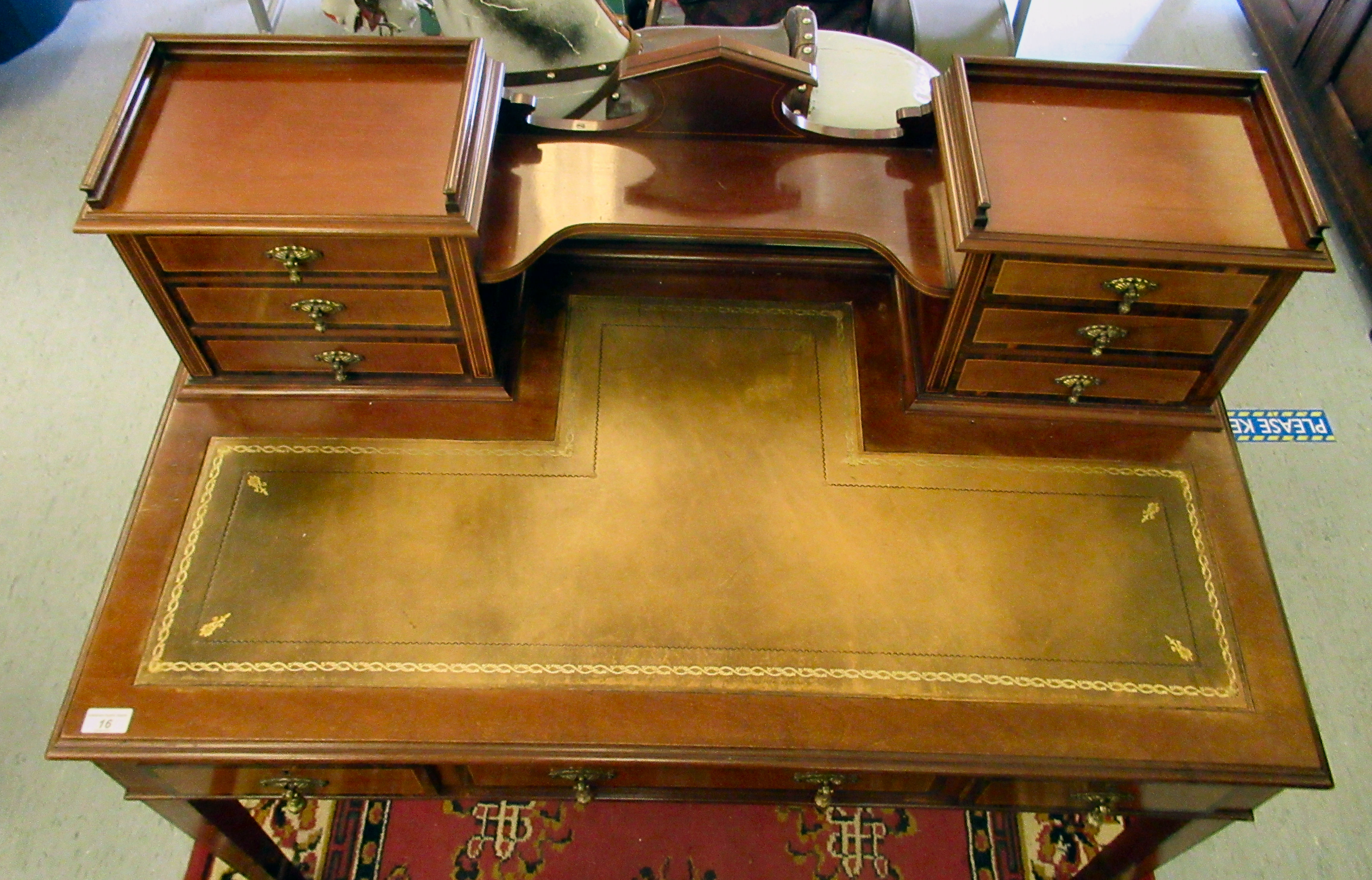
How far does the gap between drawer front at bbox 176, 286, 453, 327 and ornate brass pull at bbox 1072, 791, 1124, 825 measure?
1207mm

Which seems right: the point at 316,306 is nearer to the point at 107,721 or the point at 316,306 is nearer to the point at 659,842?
the point at 107,721

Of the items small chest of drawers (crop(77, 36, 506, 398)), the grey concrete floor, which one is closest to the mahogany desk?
small chest of drawers (crop(77, 36, 506, 398))

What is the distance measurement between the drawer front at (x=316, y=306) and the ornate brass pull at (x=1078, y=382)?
1.00 meters

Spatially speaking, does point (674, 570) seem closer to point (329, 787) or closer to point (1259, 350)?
point (329, 787)

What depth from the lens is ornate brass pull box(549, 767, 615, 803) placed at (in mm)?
1467

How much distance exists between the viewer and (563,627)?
1.45 metres

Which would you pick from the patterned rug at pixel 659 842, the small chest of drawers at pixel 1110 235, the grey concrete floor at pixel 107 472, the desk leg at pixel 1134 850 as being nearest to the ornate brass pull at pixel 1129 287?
the small chest of drawers at pixel 1110 235

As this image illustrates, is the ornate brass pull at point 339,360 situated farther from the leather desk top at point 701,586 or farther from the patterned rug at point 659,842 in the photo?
the patterned rug at point 659,842

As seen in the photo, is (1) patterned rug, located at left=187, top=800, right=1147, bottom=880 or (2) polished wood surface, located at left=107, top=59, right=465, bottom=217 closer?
(2) polished wood surface, located at left=107, top=59, right=465, bottom=217

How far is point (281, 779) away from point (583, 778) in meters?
0.46

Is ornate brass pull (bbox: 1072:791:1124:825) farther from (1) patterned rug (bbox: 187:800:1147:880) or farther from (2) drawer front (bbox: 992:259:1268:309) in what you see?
(2) drawer front (bbox: 992:259:1268:309)

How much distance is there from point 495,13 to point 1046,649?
1459 millimetres

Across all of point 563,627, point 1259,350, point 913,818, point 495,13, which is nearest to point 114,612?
point 563,627

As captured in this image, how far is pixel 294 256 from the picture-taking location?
146cm
